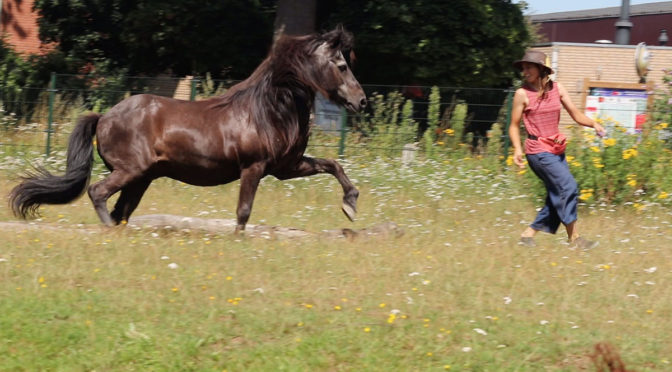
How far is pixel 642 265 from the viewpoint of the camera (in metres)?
8.23

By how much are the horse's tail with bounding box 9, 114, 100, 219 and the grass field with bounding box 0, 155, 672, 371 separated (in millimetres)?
329

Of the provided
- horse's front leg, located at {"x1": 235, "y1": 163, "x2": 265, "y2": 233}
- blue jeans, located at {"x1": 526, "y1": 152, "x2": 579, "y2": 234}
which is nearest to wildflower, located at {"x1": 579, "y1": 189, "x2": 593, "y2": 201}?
blue jeans, located at {"x1": 526, "y1": 152, "x2": 579, "y2": 234}

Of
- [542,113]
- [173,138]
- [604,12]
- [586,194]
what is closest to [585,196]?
[586,194]

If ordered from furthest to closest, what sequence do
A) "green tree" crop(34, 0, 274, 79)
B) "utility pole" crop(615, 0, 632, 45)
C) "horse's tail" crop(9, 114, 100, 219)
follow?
Answer: 1. "utility pole" crop(615, 0, 632, 45)
2. "green tree" crop(34, 0, 274, 79)
3. "horse's tail" crop(9, 114, 100, 219)

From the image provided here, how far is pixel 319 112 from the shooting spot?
53.4 ft

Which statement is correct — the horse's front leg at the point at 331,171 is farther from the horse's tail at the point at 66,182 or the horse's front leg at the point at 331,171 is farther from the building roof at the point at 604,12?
the building roof at the point at 604,12

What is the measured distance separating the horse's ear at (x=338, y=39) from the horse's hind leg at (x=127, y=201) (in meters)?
2.30

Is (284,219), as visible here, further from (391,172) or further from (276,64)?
(391,172)

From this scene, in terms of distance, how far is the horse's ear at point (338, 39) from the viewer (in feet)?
29.2

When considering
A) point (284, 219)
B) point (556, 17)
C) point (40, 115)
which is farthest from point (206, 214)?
point (556, 17)

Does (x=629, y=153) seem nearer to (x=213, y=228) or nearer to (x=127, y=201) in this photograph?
(x=213, y=228)

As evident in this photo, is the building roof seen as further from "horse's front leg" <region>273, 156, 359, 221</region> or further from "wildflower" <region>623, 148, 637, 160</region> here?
"horse's front leg" <region>273, 156, 359, 221</region>

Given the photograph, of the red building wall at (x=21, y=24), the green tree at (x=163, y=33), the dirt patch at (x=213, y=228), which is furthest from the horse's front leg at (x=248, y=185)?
the red building wall at (x=21, y=24)

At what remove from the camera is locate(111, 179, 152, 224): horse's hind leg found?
943 centimetres
